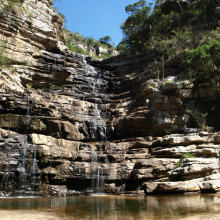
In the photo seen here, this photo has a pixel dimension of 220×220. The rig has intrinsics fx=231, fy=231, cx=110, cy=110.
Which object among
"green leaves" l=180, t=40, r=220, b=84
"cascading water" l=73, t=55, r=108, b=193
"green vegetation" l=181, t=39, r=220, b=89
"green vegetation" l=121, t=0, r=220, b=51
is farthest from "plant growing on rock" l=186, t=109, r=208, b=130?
"green vegetation" l=121, t=0, r=220, b=51

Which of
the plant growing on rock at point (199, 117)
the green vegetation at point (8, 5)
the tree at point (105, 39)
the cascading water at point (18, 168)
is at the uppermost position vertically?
the tree at point (105, 39)

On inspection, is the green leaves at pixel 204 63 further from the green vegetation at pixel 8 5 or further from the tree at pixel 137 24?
the green vegetation at pixel 8 5

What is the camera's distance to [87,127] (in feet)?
65.3

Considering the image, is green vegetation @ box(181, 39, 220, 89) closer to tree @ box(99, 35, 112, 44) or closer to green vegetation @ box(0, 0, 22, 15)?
green vegetation @ box(0, 0, 22, 15)

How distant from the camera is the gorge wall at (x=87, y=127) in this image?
1425 centimetres

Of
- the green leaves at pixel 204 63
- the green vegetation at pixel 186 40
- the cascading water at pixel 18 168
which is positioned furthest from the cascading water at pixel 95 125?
the green leaves at pixel 204 63

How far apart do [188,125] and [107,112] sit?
7.72 meters

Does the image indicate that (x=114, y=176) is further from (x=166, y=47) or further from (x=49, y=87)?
(x=166, y=47)

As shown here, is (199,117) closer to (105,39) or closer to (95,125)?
(95,125)

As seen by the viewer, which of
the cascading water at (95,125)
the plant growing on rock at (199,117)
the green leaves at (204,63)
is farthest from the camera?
the green leaves at (204,63)

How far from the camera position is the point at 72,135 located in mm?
18062

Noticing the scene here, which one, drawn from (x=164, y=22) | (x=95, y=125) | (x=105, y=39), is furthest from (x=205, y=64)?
(x=105, y=39)

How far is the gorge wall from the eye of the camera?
14.2 metres

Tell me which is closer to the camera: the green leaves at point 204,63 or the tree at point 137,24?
the green leaves at point 204,63
